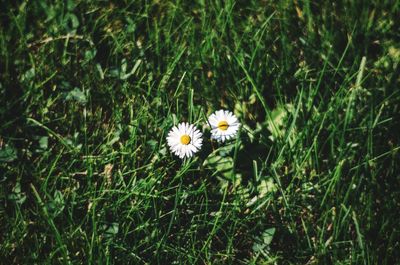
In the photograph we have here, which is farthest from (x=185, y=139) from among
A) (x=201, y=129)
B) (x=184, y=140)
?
(x=201, y=129)

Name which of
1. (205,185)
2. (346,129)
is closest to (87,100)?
(205,185)

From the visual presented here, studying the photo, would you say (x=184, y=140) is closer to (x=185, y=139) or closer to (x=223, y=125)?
(x=185, y=139)

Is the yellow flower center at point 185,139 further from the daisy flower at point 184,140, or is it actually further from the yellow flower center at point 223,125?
the yellow flower center at point 223,125

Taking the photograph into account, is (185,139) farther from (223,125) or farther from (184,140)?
(223,125)

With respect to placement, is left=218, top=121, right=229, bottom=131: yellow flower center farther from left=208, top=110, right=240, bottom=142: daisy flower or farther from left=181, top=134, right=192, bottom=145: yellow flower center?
left=181, top=134, right=192, bottom=145: yellow flower center

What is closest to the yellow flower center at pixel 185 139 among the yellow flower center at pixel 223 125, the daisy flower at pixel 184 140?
the daisy flower at pixel 184 140
